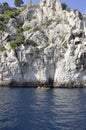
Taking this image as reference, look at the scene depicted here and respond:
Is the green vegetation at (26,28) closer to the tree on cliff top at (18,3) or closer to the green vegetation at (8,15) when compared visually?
the green vegetation at (8,15)

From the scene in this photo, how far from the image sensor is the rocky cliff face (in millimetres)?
90750

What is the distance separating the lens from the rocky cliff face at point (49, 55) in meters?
90.8

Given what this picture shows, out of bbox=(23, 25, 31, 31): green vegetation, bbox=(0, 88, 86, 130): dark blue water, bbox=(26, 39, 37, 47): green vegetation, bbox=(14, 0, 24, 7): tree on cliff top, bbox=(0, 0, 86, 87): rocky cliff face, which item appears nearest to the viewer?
bbox=(0, 88, 86, 130): dark blue water

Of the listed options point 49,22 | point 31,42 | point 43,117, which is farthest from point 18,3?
point 43,117

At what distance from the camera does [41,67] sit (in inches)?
3679

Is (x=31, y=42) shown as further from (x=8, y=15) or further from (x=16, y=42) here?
(x=8, y=15)

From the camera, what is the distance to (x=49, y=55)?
3745 inches

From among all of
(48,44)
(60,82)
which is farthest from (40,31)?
(60,82)

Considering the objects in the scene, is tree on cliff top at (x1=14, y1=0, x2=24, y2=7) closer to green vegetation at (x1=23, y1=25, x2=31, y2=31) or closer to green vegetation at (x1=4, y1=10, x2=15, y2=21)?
green vegetation at (x1=4, y1=10, x2=15, y2=21)

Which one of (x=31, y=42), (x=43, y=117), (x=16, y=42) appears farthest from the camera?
(x=31, y=42)

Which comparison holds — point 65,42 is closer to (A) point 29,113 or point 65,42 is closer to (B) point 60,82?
(B) point 60,82

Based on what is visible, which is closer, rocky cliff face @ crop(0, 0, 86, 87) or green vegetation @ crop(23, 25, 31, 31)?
rocky cliff face @ crop(0, 0, 86, 87)

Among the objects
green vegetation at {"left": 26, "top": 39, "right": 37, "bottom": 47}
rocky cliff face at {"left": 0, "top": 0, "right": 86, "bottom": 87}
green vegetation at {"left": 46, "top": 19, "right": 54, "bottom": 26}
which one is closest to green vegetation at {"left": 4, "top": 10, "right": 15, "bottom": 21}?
rocky cliff face at {"left": 0, "top": 0, "right": 86, "bottom": 87}

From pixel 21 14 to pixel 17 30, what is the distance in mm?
14383
